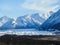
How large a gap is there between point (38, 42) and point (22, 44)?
110cm

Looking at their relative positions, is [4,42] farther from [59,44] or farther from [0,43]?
[59,44]

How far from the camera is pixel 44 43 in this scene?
1476 cm

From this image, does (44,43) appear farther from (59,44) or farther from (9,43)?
(9,43)

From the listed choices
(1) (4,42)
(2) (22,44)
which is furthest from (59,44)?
(1) (4,42)

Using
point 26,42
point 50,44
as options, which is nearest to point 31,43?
point 26,42

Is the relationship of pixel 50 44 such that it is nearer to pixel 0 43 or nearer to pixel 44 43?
pixel 44 43

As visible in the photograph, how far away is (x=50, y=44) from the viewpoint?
1470 cm

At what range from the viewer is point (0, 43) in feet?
49.5

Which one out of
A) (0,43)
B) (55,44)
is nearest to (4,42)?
(0,43)

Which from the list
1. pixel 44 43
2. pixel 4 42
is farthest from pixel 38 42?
pixel 4 42

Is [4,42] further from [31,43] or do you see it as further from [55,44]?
[55,44]

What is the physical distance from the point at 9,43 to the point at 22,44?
2.94ft

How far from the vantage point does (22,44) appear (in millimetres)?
15008

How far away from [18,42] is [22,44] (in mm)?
309
